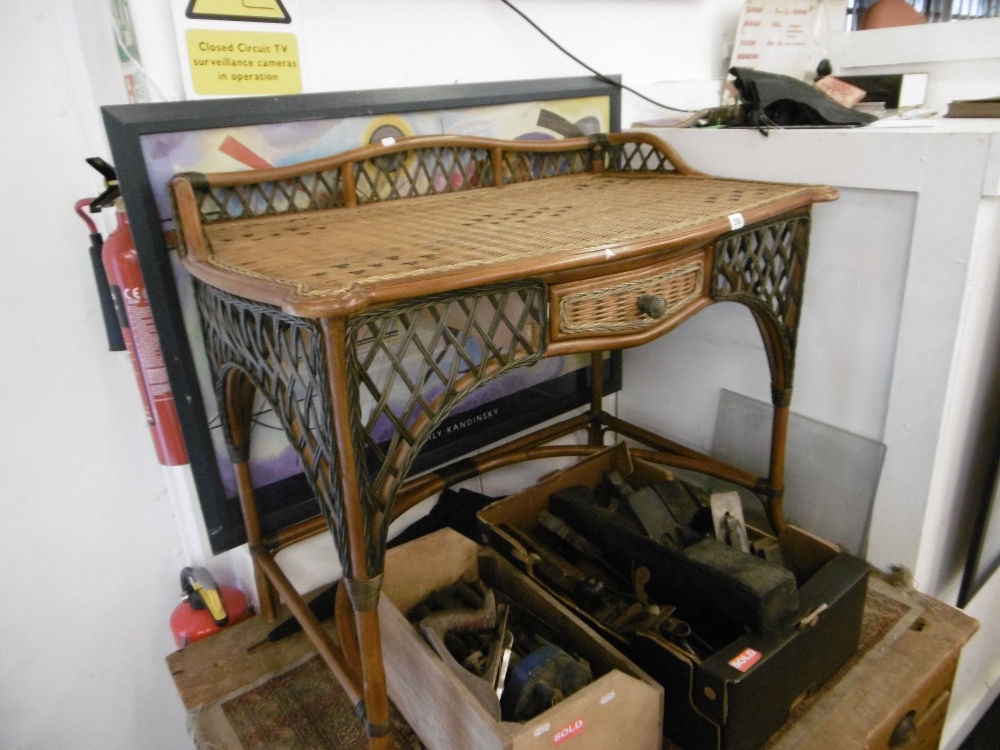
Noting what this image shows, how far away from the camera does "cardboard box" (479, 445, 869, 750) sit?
2.97 feet

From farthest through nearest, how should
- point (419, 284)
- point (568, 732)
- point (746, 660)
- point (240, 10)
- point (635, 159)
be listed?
point (635, 159) → point (240, 10) → point (746, 660) → point (568, 732) → point (419, 284)

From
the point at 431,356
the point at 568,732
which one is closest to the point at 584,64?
the point at 431,356

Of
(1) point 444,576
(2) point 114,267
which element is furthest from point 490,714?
(2) point 114,267

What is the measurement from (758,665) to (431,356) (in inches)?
23.0

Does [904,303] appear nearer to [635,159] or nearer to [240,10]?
[635,159]

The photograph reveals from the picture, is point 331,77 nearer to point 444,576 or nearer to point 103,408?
point 103,408

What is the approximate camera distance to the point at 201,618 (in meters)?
1.28

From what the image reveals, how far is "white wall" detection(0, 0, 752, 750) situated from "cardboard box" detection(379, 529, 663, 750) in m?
0.46

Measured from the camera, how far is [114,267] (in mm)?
1011

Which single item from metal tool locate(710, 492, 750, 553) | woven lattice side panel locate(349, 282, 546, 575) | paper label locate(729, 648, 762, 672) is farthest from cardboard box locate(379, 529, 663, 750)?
metal tool locate(710, 492, 750, 553)

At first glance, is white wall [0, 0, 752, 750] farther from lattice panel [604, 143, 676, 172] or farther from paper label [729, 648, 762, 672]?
paper label [729, 648, 762, 672]

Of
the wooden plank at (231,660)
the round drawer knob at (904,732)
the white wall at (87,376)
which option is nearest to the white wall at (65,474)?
the white wall at (87,376)

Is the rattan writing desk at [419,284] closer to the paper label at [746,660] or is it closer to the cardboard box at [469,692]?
the cardboard box at [469,692]

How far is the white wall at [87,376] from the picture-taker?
1079 mm
